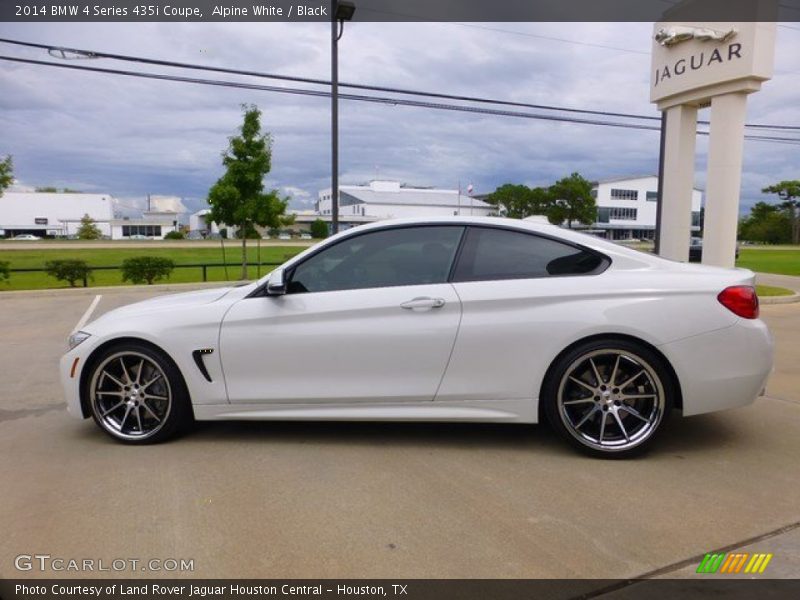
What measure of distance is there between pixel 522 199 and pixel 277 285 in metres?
72.7

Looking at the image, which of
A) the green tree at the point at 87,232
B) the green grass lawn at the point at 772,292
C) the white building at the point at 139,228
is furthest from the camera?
the white building at the point at 139,228

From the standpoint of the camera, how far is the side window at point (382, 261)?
4.22 m

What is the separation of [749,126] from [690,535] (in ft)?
82.7

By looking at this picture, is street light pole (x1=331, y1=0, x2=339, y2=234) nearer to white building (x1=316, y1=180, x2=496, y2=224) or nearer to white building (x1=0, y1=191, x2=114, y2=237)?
white building (x1=316, y1=180, x2=496, y2=224)

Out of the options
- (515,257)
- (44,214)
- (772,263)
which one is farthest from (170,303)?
(44,214)

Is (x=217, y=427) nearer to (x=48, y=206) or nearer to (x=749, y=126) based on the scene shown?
(x=749, y=126)

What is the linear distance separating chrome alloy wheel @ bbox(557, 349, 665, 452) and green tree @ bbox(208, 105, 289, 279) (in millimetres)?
16611

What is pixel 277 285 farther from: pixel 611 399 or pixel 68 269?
pixel 68 269

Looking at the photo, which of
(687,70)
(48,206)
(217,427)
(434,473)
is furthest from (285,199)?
(48,206)

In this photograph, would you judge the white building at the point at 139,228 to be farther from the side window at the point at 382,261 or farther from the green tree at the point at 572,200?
the side window at the point at 382,261

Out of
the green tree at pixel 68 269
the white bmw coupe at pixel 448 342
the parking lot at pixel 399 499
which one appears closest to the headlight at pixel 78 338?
the white bmw coupe at pixel 448 342

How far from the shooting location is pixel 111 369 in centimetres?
442

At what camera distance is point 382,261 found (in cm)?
430

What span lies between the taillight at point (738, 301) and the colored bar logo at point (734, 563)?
5.21 feet
